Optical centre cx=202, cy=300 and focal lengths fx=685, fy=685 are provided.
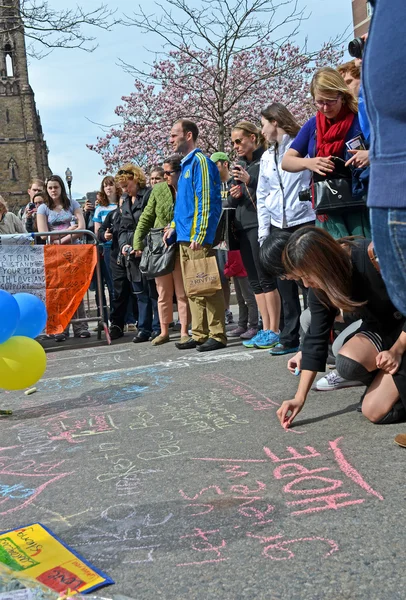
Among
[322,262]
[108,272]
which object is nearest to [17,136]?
[108,272]

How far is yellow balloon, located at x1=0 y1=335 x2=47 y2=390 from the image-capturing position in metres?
4.07

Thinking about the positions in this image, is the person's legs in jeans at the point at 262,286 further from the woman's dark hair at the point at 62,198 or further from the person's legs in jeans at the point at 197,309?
the woman's dark hair at the point at 62,198

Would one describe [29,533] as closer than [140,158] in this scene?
Yes

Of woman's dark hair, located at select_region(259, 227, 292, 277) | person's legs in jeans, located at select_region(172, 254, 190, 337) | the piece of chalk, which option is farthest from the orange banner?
woman's dark hair, located at select_region(259, 227, 292, 277)

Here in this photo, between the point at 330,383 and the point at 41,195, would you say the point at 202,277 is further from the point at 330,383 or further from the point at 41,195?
the point at 41,195

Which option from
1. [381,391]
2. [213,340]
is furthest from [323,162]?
[213,340]

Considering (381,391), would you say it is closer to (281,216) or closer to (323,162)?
(323,162)

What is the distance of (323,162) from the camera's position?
4.59 metres

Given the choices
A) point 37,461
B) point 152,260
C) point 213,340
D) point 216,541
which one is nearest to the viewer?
point 216,541

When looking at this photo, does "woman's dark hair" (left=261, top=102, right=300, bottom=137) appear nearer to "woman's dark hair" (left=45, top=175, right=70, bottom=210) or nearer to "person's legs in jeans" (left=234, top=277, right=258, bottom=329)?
"person's legs in jeans" (left=234, top=277, right=258, bottom=329)

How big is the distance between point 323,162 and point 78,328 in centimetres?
485

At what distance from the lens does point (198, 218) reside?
6.57 m

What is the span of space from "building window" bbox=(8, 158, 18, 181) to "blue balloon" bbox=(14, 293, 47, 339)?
228 feet

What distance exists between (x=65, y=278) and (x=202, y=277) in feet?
6.99
